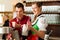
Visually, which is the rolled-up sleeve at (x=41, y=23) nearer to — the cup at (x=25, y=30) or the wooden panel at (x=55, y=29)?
the cup at (x=25, y=30)

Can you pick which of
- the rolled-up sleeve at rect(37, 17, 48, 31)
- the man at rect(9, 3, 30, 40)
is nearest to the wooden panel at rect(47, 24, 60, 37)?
the man at rect(9, 3, 30, 40)

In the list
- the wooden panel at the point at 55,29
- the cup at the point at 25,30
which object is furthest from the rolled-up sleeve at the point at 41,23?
the wooden panel at the point at 55,29

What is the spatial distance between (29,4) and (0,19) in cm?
64

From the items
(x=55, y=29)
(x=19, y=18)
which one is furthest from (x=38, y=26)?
(x=55, y=29)

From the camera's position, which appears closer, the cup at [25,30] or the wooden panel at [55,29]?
the cup at [25,30]

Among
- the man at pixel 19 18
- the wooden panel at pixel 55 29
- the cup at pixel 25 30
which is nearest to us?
the cup at pixel 25 30

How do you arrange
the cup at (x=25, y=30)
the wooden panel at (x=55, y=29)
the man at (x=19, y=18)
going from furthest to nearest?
1. the wooden panel at (x=55, y=29)
2. the man at (x=19, y=18)
3. the cup at (x=25, y=30)

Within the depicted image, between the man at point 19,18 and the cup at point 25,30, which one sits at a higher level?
the man at point 19,18

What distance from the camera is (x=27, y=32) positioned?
5.07ft

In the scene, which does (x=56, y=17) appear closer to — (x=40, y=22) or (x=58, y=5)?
(x=58, y=5)

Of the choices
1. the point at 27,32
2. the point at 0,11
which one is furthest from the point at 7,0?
the point at 27,32

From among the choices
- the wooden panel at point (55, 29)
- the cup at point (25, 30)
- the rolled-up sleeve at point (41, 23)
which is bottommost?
the wooden panel at point (55, 29)

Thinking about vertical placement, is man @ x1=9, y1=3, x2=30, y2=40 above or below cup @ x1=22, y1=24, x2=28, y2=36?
above

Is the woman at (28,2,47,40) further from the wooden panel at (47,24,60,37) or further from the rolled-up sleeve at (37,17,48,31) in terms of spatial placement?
the wooden panel at (47,24,60,37)
